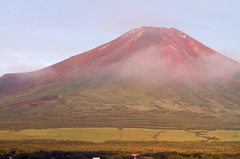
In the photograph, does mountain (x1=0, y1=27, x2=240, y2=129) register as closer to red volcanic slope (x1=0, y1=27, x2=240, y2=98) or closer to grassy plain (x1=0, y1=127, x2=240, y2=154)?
red volcanic slope (x1=0, y1=27, x2=240, y2=98)

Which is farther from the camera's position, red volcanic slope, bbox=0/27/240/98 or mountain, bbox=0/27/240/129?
red volcanic slope, bbox=0/27/240/98

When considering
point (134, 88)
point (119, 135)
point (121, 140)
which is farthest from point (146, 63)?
point (121, 140)

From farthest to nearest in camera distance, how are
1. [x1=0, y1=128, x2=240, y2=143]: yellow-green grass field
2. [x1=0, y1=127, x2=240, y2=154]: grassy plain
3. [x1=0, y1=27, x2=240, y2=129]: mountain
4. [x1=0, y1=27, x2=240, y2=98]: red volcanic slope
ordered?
1. [x1=0, y1=27, x2=240, y2=98]: red volcanic slope
2. [x1=0, y1=27, x2=240, y2=129]: mountain
3. [x1=0, y1=128, x2=240, y2=143]: yellow-green grass field
4. [x1=0, y1=127, x2=240, y2=154]: grassy plain

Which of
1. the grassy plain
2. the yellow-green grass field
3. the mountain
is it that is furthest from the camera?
the mountain

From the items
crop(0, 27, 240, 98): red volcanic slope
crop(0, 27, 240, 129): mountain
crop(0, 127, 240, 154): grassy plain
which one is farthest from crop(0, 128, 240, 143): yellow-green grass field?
crop(0, 27, 240, 98): red volcanic slope

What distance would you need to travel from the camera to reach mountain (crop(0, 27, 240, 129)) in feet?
291

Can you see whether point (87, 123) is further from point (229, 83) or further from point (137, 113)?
point (229, 83)

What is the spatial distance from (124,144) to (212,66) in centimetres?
8636

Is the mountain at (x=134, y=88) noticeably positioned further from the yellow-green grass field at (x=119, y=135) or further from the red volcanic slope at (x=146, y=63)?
the yellow-green grass field at (x=119, y=135)

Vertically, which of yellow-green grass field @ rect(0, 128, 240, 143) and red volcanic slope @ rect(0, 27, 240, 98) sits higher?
red volcanic slope @ rect(0, 27, 240, 98)

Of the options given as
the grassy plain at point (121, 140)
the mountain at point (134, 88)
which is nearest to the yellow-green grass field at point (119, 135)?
the grassy plain at point (121, 140)

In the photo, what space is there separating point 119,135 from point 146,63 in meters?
67.2

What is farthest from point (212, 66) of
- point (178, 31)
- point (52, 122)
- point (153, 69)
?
point (52, 122)

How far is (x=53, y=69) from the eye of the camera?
147 m
